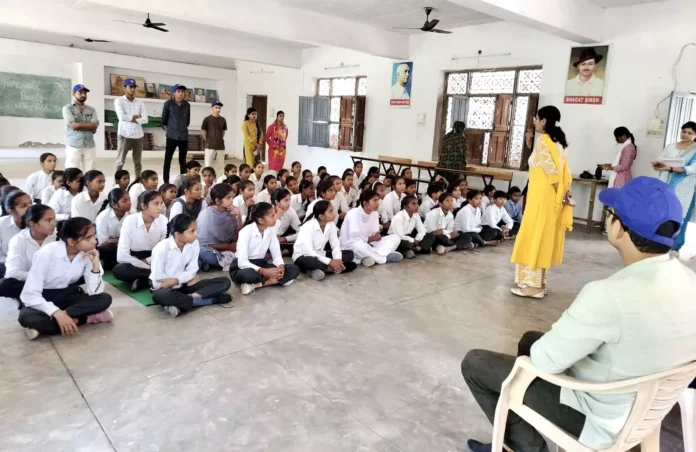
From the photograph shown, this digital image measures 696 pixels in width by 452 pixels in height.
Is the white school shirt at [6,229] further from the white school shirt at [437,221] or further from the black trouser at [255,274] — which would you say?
the white school shirt at [437,221]

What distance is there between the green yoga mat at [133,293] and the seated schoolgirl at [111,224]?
171 millimetres

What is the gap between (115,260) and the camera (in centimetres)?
401

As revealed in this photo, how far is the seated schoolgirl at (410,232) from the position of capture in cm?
494

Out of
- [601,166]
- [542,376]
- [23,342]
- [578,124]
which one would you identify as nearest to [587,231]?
[601,166]

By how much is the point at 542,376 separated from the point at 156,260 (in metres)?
2.52

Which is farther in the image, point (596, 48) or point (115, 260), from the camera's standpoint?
point (596, 48)

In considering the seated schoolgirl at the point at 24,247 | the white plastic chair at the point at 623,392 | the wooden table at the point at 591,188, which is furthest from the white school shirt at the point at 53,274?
the wooden table at the point at 591,188

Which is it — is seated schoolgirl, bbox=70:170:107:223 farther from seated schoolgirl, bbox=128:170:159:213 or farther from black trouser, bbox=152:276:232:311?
black trouser, bbox=152:276:232:311

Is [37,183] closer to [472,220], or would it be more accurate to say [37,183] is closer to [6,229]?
[6,229]

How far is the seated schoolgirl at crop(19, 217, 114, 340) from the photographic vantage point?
8.74 ft

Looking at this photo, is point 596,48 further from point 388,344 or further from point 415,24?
point 388,344

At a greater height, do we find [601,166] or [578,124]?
[578,124]

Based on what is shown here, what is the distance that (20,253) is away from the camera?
3000 millimetres

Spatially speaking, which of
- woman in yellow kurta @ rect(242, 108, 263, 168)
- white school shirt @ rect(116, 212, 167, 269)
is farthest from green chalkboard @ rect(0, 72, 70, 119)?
white school shirt @ rect(116, 212, 167, 269)
